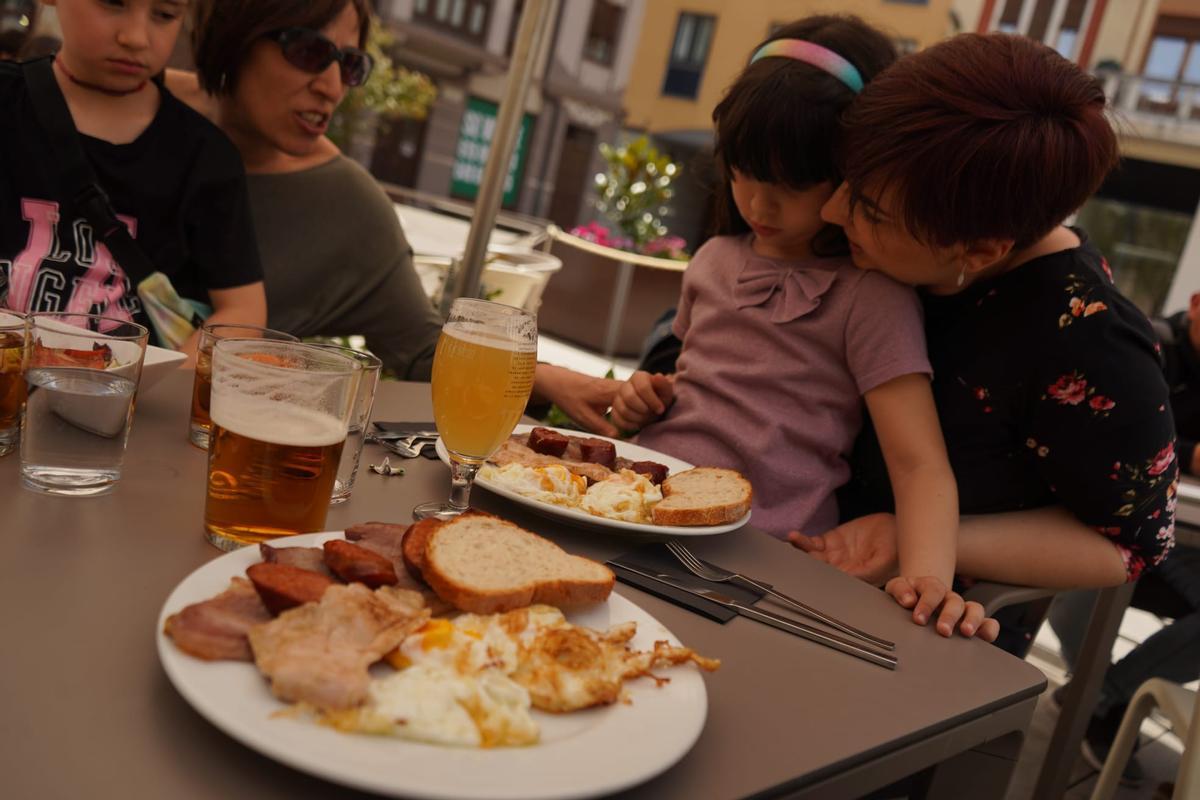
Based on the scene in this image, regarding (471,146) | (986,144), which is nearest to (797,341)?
(986,144)

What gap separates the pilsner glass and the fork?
51 centimetres

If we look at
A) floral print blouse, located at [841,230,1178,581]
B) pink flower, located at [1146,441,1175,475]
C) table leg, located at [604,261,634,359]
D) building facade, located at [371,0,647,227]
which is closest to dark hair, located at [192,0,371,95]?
floral print blouse, located at [841,230,1178,581]

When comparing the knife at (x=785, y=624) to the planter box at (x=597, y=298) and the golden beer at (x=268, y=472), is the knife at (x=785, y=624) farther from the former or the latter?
the planter box at (x=597, y=298)

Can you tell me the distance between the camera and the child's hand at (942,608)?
1.04 meters

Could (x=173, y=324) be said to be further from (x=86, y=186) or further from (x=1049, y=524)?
(x=1049, y=524)

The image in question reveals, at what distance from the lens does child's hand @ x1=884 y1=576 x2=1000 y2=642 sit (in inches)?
40.8

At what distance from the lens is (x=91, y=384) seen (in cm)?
92

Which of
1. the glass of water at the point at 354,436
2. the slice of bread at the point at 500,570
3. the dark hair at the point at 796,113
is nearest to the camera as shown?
the slice of bread at the point at 500,570

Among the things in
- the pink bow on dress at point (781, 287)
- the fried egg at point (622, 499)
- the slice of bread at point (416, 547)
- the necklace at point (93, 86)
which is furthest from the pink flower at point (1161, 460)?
the necklace at point (93, 86)

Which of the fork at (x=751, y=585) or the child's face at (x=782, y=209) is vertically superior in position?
the child's face at (x=782, y=209)

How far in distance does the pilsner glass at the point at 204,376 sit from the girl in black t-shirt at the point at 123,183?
0.62 m

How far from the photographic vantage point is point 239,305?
178cm

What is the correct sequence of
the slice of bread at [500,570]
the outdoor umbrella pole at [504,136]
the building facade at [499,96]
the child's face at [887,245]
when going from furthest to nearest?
the building facade at [499,96] → the outdoor umbrella pole at [504,136] → the child's face at [887,245] → the slice of bread at [500,570]

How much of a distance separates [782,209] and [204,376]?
0.99 m
